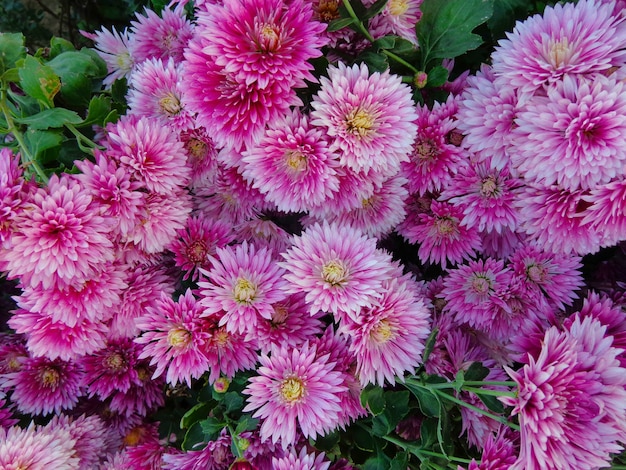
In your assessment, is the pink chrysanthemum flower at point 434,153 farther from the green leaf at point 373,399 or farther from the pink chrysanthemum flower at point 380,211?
Answer: the green leaf at point 373,399

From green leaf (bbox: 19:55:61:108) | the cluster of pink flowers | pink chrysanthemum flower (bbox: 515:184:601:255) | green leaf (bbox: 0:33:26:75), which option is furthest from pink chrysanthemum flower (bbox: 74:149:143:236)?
pink chrysanthemum flower (bbox: 515:184:601:255)

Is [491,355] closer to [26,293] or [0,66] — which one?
[26,293]

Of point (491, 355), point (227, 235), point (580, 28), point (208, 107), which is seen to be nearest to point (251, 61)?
point (208, 107)

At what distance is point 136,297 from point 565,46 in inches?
26.6

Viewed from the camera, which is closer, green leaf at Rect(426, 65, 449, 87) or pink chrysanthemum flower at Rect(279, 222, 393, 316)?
pink chrysanthemum flower at Rect(279, 222, 393, 316)

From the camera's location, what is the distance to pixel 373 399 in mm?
709

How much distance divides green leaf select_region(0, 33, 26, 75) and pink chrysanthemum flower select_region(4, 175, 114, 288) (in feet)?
0.78

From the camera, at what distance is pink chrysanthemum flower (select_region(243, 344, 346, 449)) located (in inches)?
27.2

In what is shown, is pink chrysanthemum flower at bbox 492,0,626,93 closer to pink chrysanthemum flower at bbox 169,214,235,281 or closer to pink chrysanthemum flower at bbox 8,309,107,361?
pink chrysanthemum flower at bbox 169,214,235,281

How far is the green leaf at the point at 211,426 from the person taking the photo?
0.75 m

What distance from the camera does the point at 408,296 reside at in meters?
0.72

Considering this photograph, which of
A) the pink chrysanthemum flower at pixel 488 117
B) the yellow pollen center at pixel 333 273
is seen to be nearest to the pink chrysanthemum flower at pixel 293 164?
the yellow pollen center at pixel 333 273

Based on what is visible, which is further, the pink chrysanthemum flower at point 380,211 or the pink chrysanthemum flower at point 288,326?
the pink chrysanthemum flower at point 380,211

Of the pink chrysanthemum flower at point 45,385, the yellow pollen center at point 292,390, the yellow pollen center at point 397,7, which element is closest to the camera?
the yellow pollen center at point 292,390
